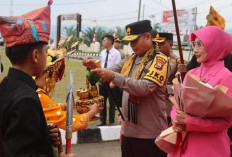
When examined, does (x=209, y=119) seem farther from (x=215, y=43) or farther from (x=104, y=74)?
(x=104, y=74)

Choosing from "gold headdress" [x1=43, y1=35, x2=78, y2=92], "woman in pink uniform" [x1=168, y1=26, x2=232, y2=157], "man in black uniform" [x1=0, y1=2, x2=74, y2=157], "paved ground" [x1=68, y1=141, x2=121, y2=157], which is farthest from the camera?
"paved ground" [x1=68, y1=141, x2=121, y2=157]

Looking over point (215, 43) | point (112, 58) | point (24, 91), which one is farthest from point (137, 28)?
point (112, 58)

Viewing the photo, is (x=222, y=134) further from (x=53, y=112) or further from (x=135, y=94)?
(x=53, y=112)

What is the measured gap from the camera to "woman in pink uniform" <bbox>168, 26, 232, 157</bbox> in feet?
7.83

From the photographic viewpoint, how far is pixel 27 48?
1.60 metres

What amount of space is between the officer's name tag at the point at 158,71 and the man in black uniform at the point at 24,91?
1.46 meters

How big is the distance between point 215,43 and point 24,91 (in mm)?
1803

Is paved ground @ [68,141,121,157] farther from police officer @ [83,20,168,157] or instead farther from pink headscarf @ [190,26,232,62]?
pink headscarf @ [190,26,232,62]

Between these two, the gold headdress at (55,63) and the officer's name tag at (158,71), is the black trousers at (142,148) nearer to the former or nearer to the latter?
the officer's name tag at (158,71)

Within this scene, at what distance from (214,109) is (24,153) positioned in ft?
4.92

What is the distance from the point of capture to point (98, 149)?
539cm

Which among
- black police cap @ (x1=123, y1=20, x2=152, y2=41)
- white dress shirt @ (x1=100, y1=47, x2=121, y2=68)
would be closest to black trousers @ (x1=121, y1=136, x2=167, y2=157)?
black police cap @ (x1=123, y1=20, x2=152, y2=41)

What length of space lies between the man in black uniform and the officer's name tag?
4.81 feet

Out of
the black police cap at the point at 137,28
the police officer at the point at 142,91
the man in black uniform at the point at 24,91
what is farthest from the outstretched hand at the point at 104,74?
the man in black uniform at the point at 24,91
